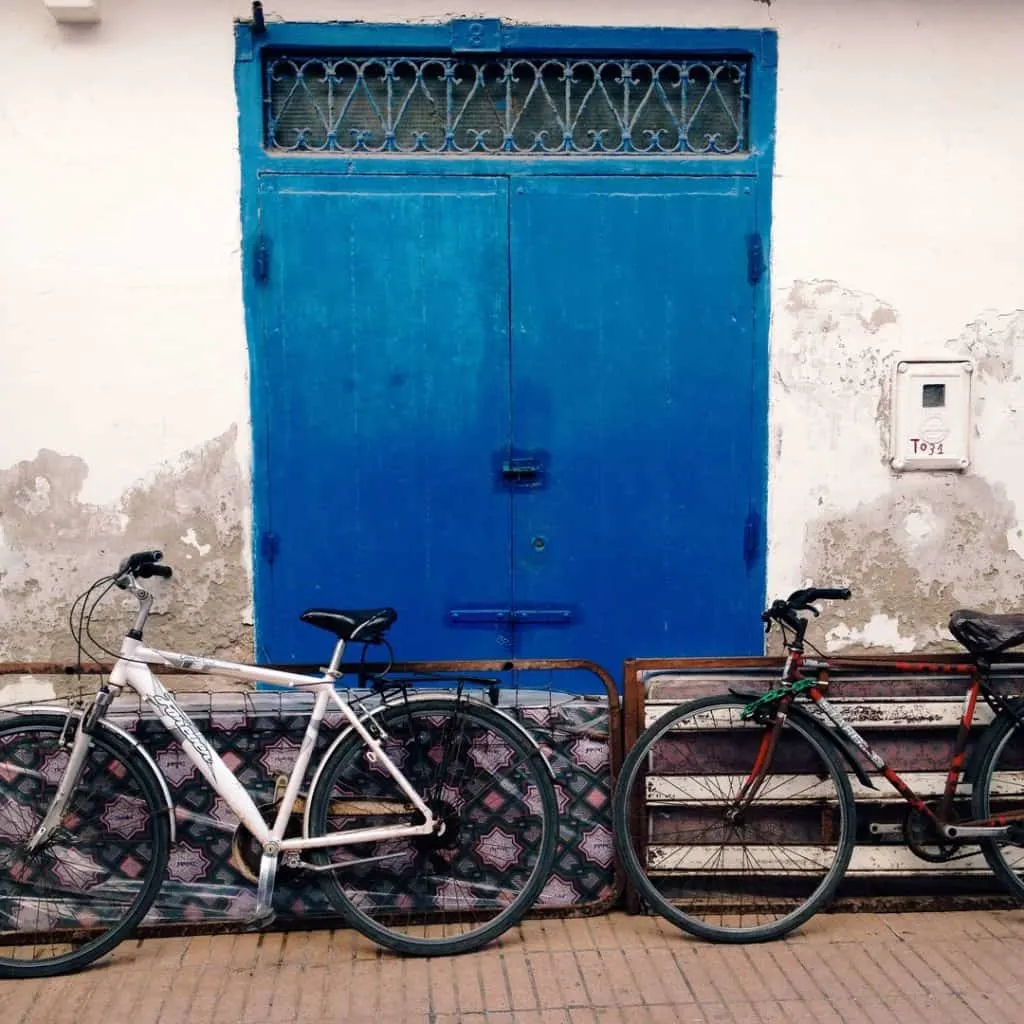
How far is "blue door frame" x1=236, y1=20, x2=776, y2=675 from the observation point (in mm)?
5445

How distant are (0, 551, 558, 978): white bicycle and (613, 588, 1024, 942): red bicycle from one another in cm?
47

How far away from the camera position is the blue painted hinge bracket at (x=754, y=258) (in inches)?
222

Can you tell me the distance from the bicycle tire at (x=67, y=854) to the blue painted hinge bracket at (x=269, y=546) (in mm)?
1471

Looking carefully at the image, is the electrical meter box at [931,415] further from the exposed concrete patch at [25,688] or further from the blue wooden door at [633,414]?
the exposed concrete patch at [25,688]

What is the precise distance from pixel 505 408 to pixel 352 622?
5.27ft

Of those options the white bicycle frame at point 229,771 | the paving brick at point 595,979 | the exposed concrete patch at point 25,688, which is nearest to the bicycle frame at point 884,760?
the paving brick at point 595,979

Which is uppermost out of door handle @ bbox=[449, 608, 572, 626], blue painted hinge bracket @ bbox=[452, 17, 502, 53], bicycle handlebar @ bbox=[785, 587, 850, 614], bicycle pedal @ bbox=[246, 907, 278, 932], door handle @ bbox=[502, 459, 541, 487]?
blue painted hinge bracket @ bbox=[452, 17, 502, 53]

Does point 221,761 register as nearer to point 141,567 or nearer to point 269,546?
point 141,567

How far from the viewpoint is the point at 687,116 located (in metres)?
5.64

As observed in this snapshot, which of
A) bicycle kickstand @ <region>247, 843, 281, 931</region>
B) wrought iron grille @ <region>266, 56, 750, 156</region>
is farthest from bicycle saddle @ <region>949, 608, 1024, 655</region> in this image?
bicycle kickstand @ <region>247, 843, 281, 931</region>

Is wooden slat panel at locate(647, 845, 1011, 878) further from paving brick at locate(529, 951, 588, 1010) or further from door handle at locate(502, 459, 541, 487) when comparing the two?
door handle at locate(502, 459, 541, 487)

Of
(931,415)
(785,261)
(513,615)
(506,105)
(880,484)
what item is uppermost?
(506,105)

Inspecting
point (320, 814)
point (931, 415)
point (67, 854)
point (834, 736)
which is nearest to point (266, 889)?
point (320, 814)

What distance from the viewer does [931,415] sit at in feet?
19.0
